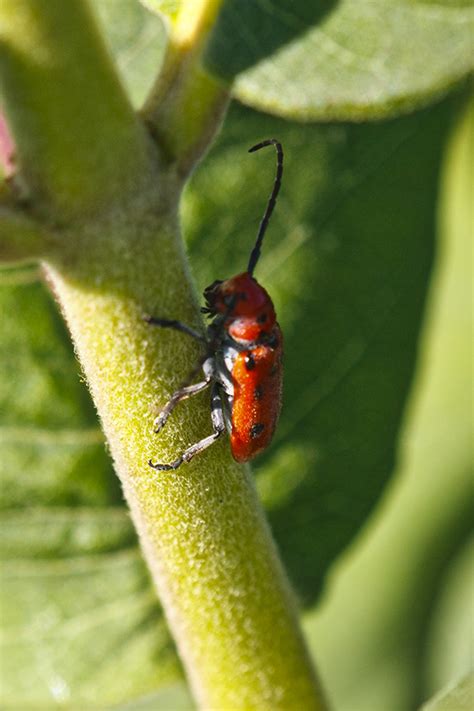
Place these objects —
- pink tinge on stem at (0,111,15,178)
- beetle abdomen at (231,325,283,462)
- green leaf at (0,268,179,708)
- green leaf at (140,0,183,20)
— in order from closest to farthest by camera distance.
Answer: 1. pink tinge on stem at (0,111,15,178)
2. green leaf at (140,0,183,20)
3. beetle abdomen at (231,325,283,462)
4. green leaf at (0,268,179,708)

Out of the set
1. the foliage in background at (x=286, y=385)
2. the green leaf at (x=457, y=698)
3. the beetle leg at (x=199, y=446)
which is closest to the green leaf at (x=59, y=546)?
the foliage in background at (x=286, y=385)

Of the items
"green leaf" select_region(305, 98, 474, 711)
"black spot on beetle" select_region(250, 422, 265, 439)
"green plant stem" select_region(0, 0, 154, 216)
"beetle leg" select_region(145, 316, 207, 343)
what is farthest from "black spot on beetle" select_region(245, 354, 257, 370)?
"green leaf" select_region(305, 98, 474, 711)

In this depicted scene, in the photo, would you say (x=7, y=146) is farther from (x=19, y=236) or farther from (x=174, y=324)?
(x=174, y=324)

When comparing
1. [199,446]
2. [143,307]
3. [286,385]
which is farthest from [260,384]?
[143,307]

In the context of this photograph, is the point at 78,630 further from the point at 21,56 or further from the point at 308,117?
the point at 21,56

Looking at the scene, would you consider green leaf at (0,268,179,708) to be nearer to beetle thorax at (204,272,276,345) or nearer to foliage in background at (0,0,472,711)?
foliage in background at (0,0,472,711)
